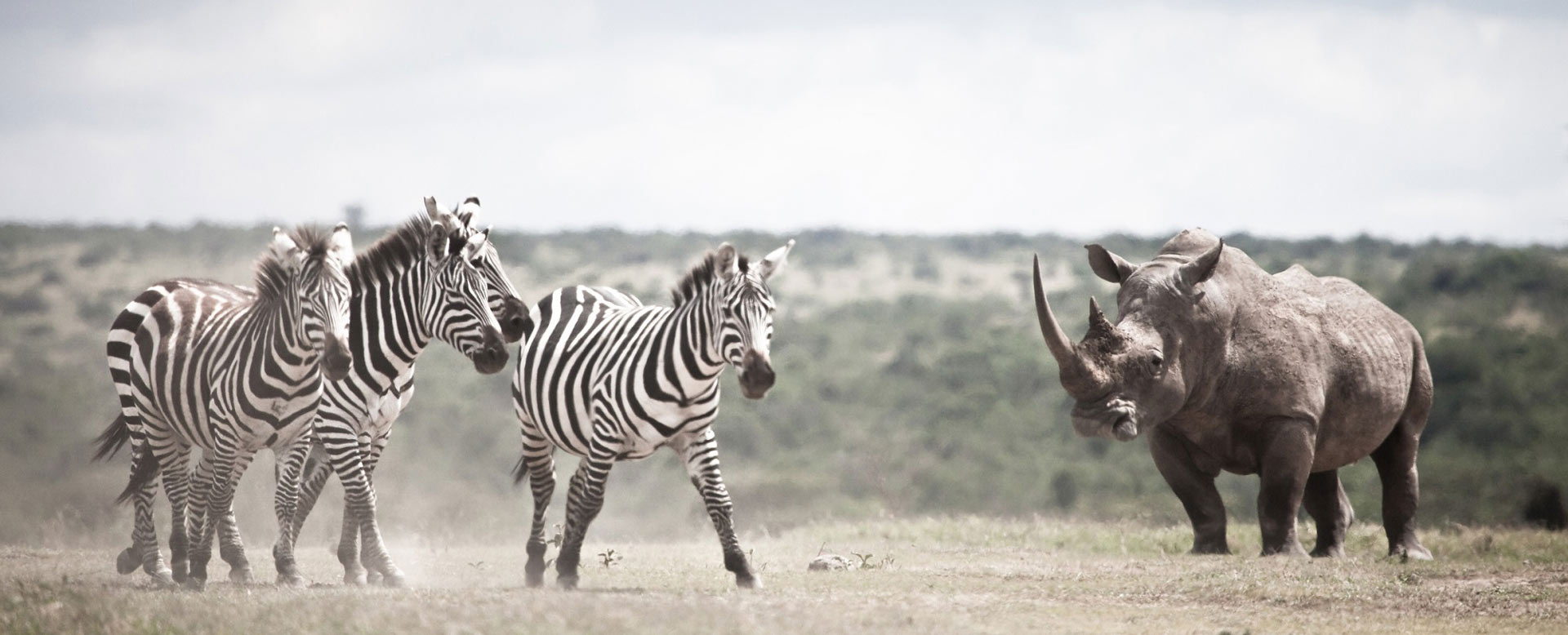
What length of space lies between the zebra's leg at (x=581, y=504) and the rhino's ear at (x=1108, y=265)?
4502mm

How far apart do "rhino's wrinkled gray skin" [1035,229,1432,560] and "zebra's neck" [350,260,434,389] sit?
435 cm

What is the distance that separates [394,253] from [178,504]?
8.49 ft

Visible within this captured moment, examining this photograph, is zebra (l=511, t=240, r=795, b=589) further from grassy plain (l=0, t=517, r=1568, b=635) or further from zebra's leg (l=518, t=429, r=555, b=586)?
grassy plain (l=0, t=517, r=1568, b=635)

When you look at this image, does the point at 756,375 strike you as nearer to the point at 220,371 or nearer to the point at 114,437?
the point at 220,371

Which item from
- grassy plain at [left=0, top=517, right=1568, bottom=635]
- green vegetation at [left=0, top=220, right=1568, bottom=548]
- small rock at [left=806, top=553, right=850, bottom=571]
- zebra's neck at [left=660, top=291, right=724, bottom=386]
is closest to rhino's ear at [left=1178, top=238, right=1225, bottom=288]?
grassy plain at [left=0, top=517, right=1568, bottom=635]

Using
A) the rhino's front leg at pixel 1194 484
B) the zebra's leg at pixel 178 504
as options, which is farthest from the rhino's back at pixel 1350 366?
the zebra's leg at pixel 178 504

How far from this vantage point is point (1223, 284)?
10844 mm

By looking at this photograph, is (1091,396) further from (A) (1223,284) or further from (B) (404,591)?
(B) (404,591)

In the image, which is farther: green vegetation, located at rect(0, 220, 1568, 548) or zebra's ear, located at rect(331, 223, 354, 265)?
green vegetation, located at rect(0, 220, 1568, 548)

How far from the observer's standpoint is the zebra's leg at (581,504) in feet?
28.7

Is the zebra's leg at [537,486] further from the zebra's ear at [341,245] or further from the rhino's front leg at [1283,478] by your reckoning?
the rhino's front leg at [1283,478]

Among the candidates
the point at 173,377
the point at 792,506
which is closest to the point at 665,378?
the point at 173,377

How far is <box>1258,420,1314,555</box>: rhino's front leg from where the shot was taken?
10.4 metres

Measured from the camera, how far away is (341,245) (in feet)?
32.0
